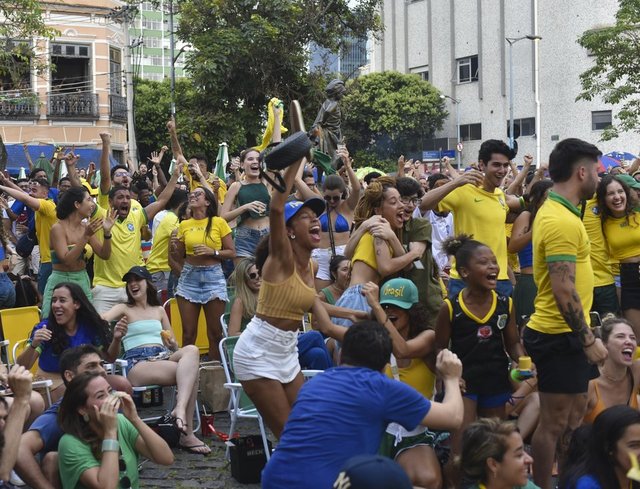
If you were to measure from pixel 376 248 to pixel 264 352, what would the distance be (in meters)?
1.45

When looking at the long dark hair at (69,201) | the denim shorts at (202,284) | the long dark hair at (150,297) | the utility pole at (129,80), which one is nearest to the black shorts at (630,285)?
the denim shorts at (202,284)

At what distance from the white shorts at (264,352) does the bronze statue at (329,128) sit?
259 inches

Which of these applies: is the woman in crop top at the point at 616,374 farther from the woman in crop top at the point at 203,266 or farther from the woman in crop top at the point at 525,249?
the woman in crop top at the point at 203,266

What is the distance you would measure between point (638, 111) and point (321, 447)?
103ft

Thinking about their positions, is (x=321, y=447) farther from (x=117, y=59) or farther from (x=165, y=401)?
(x=117, y=59)

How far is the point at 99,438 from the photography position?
17.3 ft

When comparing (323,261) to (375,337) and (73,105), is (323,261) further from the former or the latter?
(73,105)

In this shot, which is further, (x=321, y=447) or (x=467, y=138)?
(x=467, y=138)

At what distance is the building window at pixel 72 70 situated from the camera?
41.6m

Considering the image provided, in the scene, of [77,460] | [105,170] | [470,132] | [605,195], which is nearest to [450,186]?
[605,195]

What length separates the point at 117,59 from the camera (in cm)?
4388

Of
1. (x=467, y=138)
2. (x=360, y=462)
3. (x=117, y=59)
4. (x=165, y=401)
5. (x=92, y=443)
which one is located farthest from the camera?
(x=467, y=138)

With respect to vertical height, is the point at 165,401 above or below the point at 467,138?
below

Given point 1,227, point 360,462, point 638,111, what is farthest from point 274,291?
point 638,111
